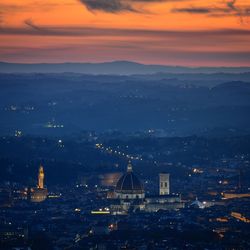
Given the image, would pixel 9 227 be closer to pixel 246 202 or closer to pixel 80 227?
pixel 80 227

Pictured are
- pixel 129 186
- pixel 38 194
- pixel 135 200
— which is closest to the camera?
pixel 135 200

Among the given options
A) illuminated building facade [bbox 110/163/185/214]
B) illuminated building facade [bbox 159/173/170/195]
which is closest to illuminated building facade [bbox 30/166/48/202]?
illuminated building facade [bbox 110/163/185/214]

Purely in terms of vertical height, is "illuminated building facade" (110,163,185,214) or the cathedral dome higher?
the cathedral dome

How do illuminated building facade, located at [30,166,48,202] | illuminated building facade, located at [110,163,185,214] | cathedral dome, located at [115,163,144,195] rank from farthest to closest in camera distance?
illuminated building facade, located at [30,166,48,202] < cathedral dome, located at [115,163,144,195] < illuminated building facade, located at [110,163,185,214]

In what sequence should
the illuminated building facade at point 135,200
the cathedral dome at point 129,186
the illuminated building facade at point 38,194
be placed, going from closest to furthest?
1. the illuminated building facade at point 135,200
2. the cathedral dome at point 129,186
3. the illuminated building facade at point 38,194

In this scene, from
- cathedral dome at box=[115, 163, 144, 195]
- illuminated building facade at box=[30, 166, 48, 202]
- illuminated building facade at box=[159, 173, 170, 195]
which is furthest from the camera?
illuminated building facade at box=[159, 173, 170, 195]

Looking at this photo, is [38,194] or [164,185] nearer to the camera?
[38,194]

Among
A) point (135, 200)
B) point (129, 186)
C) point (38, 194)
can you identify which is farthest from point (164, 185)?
point (38, 194)

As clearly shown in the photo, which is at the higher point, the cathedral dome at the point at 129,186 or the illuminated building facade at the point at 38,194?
the cathedral dome at the point at 129,186

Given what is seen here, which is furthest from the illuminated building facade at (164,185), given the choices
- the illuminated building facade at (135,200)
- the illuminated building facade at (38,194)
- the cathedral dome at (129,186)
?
the illuminated building facade at (38,194)

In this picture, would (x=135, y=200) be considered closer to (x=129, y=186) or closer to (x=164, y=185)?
(x=129, y=186)

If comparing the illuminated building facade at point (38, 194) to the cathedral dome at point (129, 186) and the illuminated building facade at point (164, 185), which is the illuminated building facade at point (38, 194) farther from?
the illuminated building facade at point (164, 185)

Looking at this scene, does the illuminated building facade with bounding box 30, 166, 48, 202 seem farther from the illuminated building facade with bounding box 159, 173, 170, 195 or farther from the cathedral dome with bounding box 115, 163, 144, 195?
the illuminated building facade with bounding box 159, 173, 170, 195
